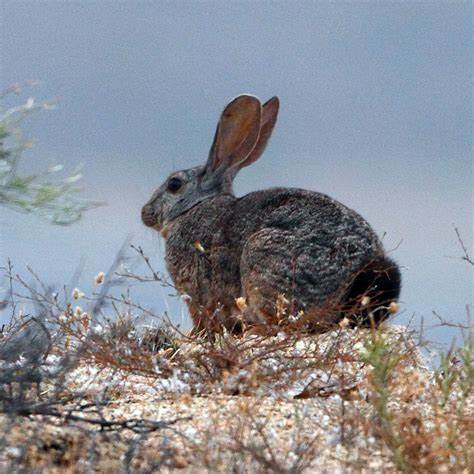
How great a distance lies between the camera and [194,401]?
18.6ft

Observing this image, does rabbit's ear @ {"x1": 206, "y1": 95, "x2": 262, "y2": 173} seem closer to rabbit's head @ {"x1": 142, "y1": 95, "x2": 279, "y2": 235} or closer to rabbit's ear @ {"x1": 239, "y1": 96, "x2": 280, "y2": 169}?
rabbit's head @ {"x1": 142, "y1": 95, "x2": 279, "y2": 235}

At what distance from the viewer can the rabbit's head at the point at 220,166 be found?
9344 millimetres

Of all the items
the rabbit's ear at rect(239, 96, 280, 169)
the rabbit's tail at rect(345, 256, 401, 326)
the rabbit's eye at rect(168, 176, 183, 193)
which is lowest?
the rabbit's tail at rect(345, 256, 401, 326)

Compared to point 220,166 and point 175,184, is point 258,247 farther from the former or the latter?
point 175,184

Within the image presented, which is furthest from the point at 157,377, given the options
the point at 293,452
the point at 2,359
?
the point at 293,452

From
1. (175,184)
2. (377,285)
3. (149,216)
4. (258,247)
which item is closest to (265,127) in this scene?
(175,184)

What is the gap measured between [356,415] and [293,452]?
0.41 meters

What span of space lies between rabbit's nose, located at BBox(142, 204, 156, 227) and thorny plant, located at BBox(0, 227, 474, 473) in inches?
95.5

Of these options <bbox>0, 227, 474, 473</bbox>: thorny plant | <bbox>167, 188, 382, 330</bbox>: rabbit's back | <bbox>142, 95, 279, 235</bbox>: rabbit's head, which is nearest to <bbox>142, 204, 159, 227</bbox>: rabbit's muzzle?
<bbox>142, 95, 279, 235</bbox>: rabbit's head

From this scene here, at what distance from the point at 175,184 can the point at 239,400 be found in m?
5.06

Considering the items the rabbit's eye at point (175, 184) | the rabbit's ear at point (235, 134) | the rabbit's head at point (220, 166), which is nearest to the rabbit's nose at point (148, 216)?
the rabbit's head at point (220, 166)

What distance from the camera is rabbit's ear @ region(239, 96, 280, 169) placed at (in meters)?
9.73

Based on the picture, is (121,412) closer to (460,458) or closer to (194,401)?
(194,401)

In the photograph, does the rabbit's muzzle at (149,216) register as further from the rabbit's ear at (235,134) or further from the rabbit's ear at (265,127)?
the rabbit's ear at (265,127)
